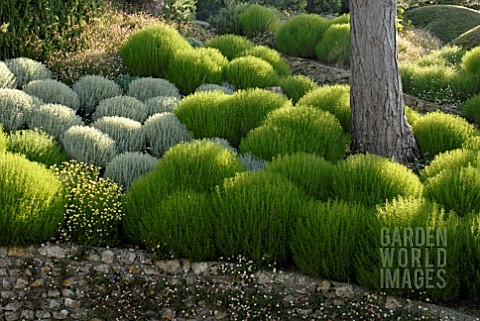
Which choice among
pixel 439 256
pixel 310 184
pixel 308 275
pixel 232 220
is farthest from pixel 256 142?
pixel 439 256

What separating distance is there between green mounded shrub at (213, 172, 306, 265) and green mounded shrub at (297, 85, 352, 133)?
6.85 ft

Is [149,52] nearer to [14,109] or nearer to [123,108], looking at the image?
[123,108]

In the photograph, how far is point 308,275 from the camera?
4129 mm

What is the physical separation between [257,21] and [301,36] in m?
1.33

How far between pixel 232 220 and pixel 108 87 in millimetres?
3302

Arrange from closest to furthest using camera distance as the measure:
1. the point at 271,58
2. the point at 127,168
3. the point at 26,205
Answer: the point at 26,205 < the point at 127,168 < the point at 271,58

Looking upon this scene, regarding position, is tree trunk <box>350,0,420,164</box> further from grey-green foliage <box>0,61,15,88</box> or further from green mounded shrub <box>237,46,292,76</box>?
grey-green foliage <box>0,61,15,88</box>

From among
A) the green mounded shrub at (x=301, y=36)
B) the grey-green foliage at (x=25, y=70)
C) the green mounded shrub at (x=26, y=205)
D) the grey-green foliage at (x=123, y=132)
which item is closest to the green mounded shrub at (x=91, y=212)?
the green mounded shrub at (x=26, y=205)

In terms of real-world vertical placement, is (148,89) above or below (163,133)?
above

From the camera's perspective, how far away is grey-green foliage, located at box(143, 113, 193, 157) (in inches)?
228

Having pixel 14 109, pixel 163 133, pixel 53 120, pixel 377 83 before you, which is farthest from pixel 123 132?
pixel 377 83

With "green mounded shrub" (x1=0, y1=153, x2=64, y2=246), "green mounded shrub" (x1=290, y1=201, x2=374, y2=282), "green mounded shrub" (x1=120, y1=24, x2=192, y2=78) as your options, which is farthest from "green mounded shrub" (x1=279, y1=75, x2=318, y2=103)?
"green mounded shrub" (x1=0, y1=153, x2=64, y2=246)

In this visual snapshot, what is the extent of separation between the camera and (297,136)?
5.45 m

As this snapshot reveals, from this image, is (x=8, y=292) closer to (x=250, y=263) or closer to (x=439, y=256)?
(x=250, y=263)
